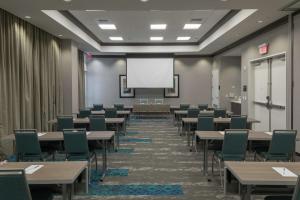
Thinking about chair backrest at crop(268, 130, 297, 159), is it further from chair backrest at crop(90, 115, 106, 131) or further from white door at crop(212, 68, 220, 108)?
white door at crop(212, 68, 220, 108)

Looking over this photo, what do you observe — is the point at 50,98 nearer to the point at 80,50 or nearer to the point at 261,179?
the point at 80,50

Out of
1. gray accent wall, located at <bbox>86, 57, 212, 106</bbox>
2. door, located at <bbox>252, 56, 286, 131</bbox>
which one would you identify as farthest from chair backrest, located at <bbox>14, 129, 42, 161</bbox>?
gray accent wall, located at <bbox>86, 57, 212, 106</bbox>

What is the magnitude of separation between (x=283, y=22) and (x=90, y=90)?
1231 centimetres

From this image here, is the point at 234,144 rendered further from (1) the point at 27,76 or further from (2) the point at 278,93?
(1) the point at 27,76

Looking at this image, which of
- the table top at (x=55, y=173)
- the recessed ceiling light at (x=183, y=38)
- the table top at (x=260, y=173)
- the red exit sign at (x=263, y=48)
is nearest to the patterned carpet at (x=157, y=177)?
the table top at (x=260, y=173)

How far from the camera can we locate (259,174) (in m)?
2.87

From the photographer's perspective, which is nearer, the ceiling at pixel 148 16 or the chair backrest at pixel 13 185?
the chair backrest at pixel 13 185

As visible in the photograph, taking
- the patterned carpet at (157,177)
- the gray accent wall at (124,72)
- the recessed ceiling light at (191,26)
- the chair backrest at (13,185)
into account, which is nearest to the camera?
the chair backrest at (13,185)

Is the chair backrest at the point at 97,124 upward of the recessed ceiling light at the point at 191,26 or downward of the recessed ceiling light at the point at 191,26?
downward

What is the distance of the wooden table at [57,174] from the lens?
273 cm

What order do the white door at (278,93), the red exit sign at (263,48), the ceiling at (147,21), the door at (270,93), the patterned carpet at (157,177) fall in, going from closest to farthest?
the patterned carpet at (157,177) < the white door at (278,93) < the door at (270,93) < the red exit sign at (263,48) < the ceiling at (147,21)

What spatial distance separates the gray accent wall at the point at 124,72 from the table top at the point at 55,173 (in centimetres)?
1482

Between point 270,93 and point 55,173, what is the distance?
25.6ft

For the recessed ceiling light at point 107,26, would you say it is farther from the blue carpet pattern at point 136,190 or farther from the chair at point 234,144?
the chair at point 234,144
